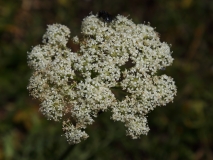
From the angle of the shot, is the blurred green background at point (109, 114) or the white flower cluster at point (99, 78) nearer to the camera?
the white flower cluster at point (99, 78)

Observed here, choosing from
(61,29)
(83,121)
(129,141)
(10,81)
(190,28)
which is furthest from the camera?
Result: (190,28)

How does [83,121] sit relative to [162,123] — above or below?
below

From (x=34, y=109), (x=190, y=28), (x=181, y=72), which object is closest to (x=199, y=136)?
(x=181, y=72)

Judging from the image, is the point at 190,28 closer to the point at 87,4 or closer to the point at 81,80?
the point at 87,4

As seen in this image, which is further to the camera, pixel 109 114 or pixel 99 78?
pixel 109 114

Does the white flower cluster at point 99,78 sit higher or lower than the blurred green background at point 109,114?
lower

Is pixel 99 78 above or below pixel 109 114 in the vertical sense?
below
